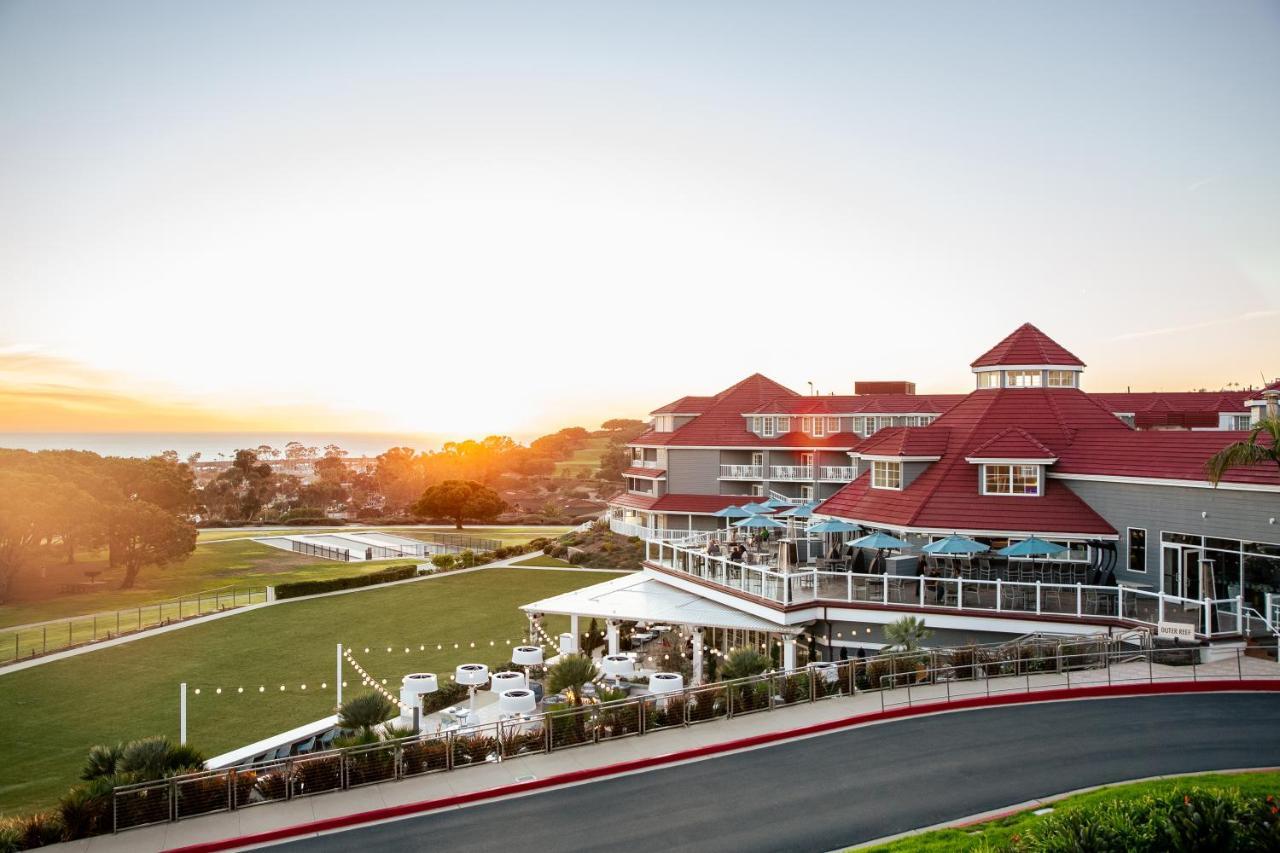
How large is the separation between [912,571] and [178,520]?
54.9 metres

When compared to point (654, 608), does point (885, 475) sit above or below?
above

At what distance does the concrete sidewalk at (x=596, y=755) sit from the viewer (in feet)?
47.2

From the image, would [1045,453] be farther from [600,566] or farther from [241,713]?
[600,566]

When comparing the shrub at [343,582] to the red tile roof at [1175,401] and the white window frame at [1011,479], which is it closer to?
the white window frame at [1011,479]

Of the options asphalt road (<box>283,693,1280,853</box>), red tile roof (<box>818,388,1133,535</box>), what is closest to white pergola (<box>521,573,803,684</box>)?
red tile roof (<box>818,388,1133,535</box>)

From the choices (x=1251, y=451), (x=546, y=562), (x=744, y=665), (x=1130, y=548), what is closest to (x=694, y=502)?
(x=546, y=562)

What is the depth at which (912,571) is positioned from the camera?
29.2 metres

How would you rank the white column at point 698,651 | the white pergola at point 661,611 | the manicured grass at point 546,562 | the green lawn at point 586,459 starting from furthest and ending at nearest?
the green lawn at point 586,459, the manicured grass at point 546,562, the white column at point 698,651, the white pergola at point 661,611

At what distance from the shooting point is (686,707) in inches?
766

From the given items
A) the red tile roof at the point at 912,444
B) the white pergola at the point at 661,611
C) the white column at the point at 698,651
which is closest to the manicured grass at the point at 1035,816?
the white pergola at the point at 661,611

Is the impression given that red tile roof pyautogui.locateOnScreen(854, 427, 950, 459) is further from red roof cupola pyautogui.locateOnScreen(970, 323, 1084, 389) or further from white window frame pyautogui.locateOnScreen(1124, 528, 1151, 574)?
white window frame pyautogui.locateOnScreen(1124, 528, 1151, 574)

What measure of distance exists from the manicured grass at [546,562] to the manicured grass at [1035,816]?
4790cm

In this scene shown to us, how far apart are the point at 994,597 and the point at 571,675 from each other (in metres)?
12.9

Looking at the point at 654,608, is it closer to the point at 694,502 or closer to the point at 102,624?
the point at 694,502
